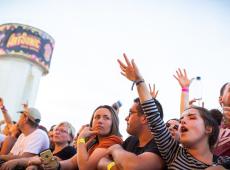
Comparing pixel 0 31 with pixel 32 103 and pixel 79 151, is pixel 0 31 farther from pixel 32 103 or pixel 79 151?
pixel 79 151

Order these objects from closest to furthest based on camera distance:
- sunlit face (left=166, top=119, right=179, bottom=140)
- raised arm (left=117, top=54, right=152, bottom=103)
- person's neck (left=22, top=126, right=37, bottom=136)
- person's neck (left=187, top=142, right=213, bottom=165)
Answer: person's neck (left=187, top=142, right=213, bottom=165), raised arm (left=117, top=54, right=152, bottom=103), sunlit face (left=166, top=119, right=179, bottom=140), person's neck (left=22, top=126, right=37, bottom=136)

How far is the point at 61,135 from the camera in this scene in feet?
13.8

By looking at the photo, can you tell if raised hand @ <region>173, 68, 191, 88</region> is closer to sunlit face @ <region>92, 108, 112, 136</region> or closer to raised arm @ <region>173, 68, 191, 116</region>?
raised arm @ <region>173, 68, 191, 116</region>

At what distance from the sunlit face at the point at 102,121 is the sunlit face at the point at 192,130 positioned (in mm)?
1146

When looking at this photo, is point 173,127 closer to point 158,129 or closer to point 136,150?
point 136,150

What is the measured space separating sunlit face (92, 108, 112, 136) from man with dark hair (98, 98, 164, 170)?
13.5 inches

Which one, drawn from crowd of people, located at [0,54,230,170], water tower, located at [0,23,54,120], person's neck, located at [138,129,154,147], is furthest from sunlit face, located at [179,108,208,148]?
water tower, located at [0,23,54,120]

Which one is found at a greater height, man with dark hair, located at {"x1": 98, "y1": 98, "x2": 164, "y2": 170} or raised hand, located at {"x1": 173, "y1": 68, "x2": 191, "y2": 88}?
raised hand, located at {"x1": 173, "y1": 68, "x2": 191, "y2": 88}

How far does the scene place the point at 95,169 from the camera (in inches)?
111

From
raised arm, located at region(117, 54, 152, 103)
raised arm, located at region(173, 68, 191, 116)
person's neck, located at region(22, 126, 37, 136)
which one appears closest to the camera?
raised arm, located at region(117, 54, 152, 103)

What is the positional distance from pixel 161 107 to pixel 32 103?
71.4 ft

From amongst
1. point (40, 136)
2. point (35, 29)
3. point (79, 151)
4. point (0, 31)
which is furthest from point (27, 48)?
point (79, 151)

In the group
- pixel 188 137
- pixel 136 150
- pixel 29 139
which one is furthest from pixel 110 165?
pixel 29 139

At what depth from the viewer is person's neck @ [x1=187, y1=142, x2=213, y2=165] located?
88.4 inches
